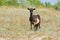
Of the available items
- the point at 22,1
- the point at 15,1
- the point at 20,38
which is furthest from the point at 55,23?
the point at 15,1

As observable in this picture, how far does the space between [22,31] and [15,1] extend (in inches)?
990

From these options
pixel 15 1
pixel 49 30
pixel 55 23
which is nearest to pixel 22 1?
pixel 15 1

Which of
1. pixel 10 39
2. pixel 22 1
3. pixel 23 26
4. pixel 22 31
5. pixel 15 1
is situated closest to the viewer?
pixel 10 39

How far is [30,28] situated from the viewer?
15.9 meters

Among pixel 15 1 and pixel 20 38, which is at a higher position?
pixel 20 38

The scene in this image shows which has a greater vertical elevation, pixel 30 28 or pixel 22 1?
pixel 30 28

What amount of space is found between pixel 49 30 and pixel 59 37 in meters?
1.65

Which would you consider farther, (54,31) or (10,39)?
(54,31)

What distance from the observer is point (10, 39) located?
A: 1353 cm

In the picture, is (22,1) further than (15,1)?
No

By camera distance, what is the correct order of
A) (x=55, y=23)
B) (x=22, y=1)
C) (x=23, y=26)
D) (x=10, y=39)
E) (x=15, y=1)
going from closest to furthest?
(x=10, y=39) < (x=23, y=26) < (x=55, y=23) < (x=22, y=1) < (x=15, y=1)

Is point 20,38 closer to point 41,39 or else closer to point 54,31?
point 41,39

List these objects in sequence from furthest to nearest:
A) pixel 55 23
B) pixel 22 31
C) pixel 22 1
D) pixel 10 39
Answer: pixel 22 1, pixel 55 23, pixel 22 31, pixel 10 39

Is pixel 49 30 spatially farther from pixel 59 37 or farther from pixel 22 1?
pixel 22 1
